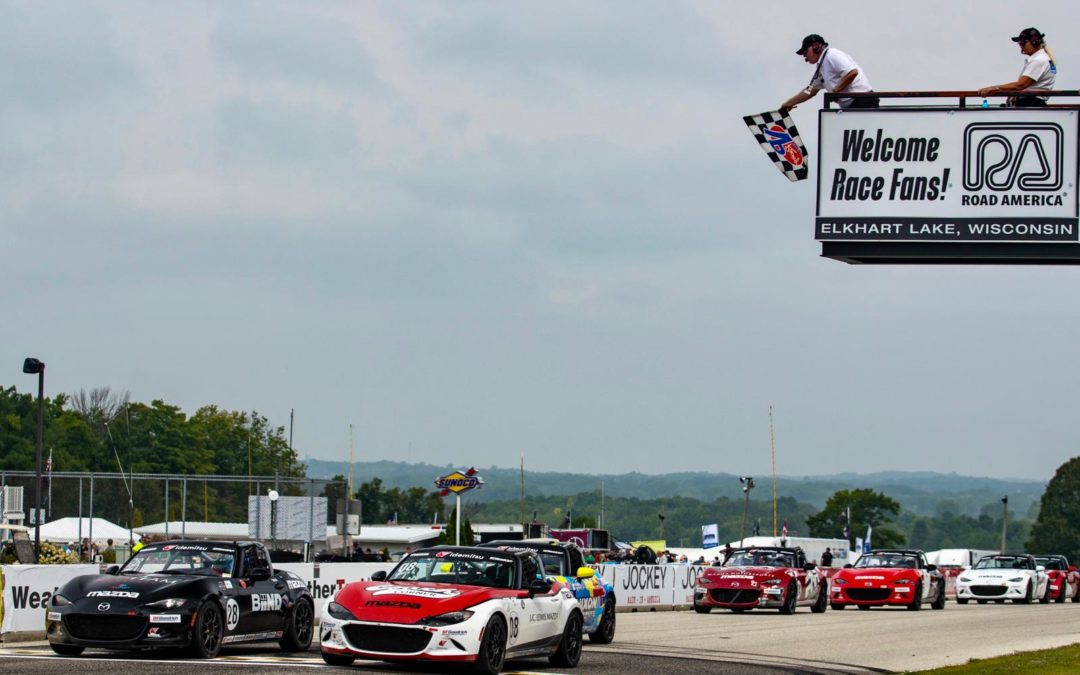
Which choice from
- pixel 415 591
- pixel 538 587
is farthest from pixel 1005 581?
pixel 415 591

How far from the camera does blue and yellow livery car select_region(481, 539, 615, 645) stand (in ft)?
63.3

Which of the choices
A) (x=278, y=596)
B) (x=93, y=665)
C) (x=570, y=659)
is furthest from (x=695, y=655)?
(x=93, y=665)

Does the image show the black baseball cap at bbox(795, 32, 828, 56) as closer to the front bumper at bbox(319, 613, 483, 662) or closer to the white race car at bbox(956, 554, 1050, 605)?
the front bumper at bbox(319, 613, 483, 662)

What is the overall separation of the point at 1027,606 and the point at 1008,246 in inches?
1192

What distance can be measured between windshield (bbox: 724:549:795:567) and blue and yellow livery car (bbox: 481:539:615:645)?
464 inches

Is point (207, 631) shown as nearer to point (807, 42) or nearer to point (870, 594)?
point (807, 42)

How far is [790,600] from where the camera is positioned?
3256 cm

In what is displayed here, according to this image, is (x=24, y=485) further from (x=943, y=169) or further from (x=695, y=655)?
(x=943, y=169)

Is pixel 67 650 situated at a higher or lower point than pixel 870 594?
higher

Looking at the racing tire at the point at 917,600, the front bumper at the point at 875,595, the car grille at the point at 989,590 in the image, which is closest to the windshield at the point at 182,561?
the front bumper at the point at 875,595

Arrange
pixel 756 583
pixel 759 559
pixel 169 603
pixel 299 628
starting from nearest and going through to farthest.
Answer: pixel 169 603 → pixel 299 628 → pixel 756 583 → pixel 759 559

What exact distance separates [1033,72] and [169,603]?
10.3m

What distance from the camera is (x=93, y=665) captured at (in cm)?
1580

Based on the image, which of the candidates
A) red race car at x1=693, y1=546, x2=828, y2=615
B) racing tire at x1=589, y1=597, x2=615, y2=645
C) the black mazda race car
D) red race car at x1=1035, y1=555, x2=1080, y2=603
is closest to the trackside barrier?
the black mazda race car
